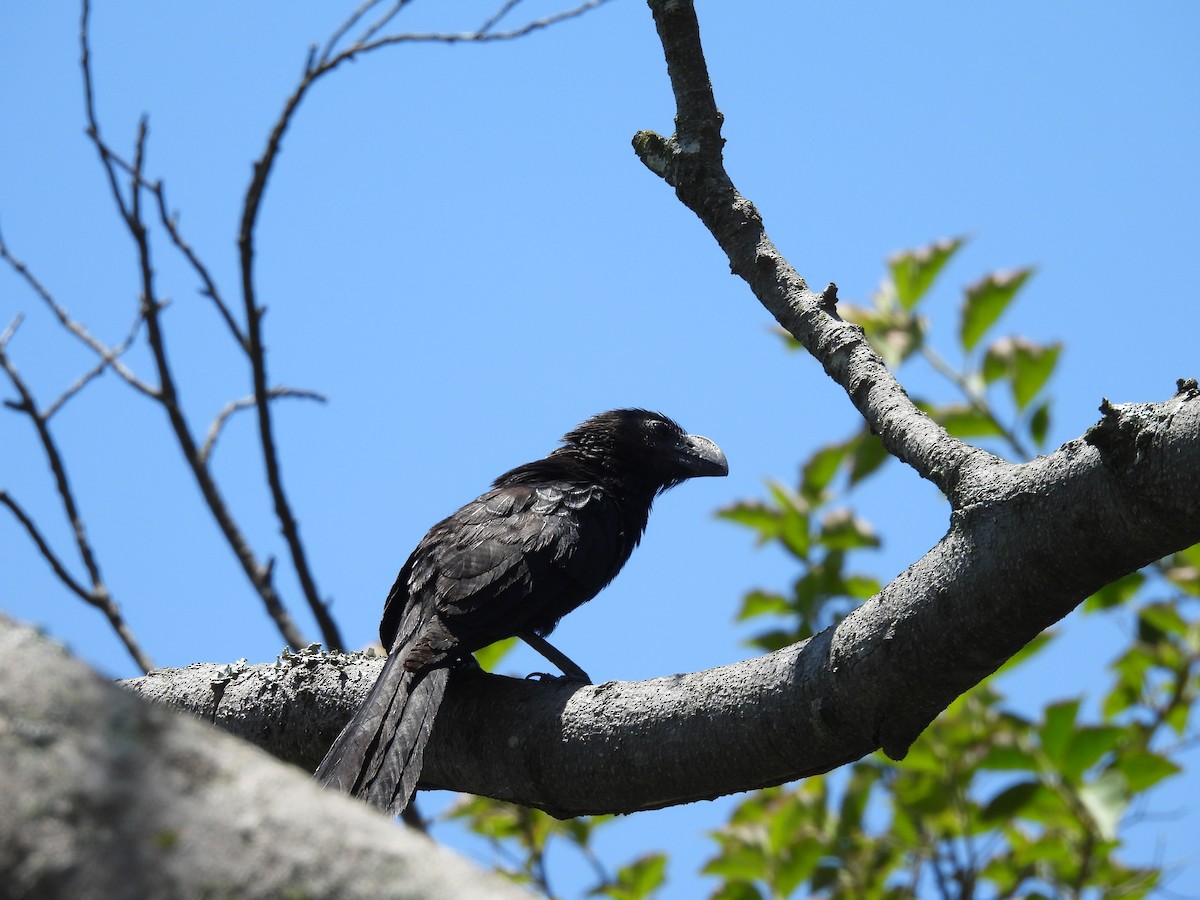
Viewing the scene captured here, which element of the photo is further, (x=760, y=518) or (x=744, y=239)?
(x=760, y=518)

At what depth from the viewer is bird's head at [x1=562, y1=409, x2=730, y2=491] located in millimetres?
5426

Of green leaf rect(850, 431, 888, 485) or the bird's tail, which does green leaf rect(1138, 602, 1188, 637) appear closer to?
green leaf rect(850, 431, 888, 485)

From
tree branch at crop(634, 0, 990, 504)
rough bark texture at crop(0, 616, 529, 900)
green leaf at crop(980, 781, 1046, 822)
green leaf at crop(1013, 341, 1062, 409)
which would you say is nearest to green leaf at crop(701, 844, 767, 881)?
green leaf at crop(980, 781, 1046, 822)

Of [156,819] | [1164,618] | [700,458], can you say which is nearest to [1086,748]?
[1164,618]

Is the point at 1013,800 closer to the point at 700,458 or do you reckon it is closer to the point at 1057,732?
the point at 1057,732

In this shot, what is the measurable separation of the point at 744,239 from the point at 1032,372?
2.63m

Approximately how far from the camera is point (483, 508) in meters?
4.29

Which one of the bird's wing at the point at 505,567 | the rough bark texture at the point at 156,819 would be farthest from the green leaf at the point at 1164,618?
the rough bark texture at the point at 156,819

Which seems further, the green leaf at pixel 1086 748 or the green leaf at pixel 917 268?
the green leaf at pixel 917 268

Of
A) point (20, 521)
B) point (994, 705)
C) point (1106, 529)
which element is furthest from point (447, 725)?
point (994, 705)

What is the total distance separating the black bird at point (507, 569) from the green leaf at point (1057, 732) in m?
1.85

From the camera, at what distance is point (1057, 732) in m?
4.64

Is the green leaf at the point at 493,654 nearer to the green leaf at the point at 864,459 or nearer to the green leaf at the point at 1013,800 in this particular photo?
the green leaf at the point at 864,459

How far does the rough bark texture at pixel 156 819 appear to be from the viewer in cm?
89
